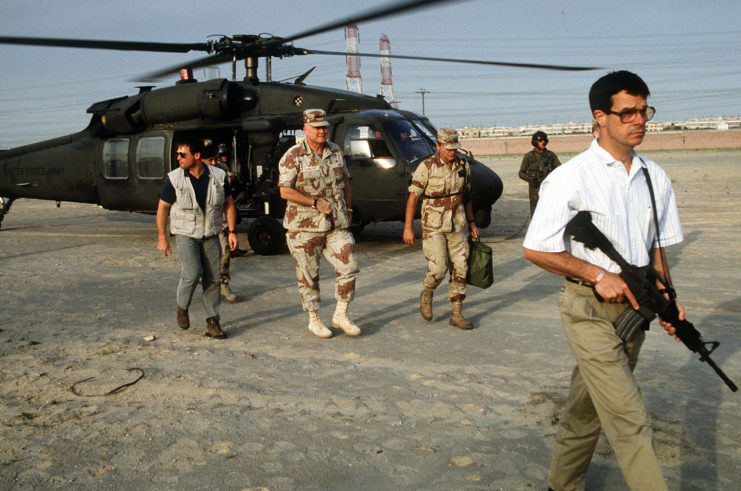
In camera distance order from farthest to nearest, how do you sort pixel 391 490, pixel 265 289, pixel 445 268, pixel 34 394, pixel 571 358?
pixel 265 289 < pixel 445 268 < pixel 571 358 < pixel 34 394 < pixel 391 490

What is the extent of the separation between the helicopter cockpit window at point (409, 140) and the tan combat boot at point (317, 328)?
4671 millimetres

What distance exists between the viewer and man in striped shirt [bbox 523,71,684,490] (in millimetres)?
2742

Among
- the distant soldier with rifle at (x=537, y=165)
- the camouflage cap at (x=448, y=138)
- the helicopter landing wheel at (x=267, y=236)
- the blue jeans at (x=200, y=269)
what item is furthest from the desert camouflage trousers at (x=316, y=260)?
the distant soldier with rifle at (x=537, y=165)

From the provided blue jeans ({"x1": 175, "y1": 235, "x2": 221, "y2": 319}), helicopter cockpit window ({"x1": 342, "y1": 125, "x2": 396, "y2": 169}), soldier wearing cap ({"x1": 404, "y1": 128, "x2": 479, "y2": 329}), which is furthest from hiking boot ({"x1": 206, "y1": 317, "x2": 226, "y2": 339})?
helicopter cockpit window ({"x1": 342, "y1": 125, "x2": 396, "y2": 169})

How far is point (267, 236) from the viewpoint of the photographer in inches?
432

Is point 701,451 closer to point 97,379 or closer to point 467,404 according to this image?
point 467,404

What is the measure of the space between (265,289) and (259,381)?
3471mm

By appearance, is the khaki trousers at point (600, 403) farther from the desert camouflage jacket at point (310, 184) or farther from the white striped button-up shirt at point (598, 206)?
the desert camouflage jacket at point (310, 184)

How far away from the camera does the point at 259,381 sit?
5.06 m

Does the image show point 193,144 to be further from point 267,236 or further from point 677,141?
point 677,141

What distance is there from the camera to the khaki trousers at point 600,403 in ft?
8.68

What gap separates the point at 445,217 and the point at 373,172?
423cm

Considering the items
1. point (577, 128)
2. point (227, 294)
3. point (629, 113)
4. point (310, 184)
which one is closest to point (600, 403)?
point (629, 113)

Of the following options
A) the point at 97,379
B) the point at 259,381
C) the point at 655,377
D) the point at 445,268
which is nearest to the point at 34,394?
the point at 97,379
